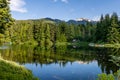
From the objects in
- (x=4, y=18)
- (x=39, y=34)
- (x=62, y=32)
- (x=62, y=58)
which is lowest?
(x=62, y=58)

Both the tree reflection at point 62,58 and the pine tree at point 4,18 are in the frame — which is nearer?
the pine tree at point 4,18

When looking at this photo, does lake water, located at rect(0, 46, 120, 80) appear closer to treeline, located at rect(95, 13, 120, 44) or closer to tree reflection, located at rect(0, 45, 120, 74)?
tree reflection, located at rect(0, 45, 120, 74)

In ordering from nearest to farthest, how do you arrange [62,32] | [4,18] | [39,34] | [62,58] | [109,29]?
[4,18]
[62,58]
[109,29]
[39,34]
[62,32]

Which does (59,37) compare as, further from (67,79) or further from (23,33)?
(67,79)

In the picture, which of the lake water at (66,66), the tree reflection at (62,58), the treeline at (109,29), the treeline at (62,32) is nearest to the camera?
the lake water at (66,66)

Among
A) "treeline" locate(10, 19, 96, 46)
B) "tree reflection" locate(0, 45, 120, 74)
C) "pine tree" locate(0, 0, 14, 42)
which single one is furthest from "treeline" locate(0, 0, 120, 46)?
"pine tree" locate(0, 0, 14, 42)

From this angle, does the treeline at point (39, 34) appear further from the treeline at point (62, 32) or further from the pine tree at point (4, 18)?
the pine tree at point (4, 18)

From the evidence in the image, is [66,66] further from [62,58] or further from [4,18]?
[4,18]

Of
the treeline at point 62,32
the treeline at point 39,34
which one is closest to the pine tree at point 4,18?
the treeline at point 62,32

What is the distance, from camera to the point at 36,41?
132875mm

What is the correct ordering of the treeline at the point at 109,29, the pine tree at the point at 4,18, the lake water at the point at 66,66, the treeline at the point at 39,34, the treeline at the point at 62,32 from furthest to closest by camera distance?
the treeline at the point at 39,34 → the treeline at the point at 62,32 → the treeline at the point at 109,29 → the pine tree at the point at 4,18 → the lake water at the point at 66,66

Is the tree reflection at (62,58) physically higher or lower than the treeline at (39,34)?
lower

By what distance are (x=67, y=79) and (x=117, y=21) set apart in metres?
82.9

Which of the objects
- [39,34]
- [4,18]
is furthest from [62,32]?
[4,18]
